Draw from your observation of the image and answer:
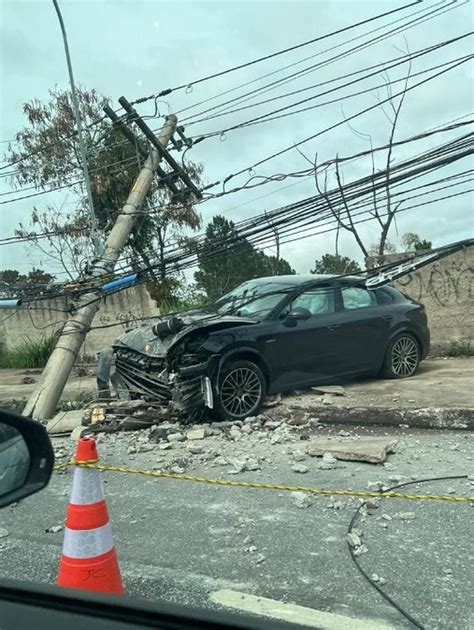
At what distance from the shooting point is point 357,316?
8.42m

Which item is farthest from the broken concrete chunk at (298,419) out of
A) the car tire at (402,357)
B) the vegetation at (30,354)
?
the vegetation at (30,354)

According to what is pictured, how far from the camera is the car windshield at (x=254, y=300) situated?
26.2 feet

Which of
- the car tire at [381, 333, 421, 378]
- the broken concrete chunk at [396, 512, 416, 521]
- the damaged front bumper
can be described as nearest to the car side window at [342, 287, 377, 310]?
the car tire at [381, 333, 421, 378]

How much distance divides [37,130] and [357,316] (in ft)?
56.3

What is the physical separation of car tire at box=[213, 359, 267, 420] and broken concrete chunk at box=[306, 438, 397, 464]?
1386 mm

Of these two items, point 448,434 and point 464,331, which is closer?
point 448,434

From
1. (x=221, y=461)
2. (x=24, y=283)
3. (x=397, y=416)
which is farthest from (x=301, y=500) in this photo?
(x=24, y=283)

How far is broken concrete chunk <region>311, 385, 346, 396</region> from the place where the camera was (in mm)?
7895

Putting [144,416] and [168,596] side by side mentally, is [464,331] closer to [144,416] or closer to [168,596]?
[144,416]

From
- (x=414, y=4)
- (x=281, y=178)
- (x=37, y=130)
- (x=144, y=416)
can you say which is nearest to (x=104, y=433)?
(x=144, y=416)

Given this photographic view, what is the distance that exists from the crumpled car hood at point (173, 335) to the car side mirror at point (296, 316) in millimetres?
456

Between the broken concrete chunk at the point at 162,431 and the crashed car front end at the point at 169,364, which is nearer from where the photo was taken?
the broken concrete chunk at the point at 162,431

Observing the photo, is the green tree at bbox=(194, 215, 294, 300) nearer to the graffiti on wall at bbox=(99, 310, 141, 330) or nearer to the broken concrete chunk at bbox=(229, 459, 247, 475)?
the graffiti on wall at bbox=(99, 310, 141, 330)

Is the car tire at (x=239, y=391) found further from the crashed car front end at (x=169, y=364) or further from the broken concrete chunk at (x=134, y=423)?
the broken concrete chunk at (x=134, y=423)
